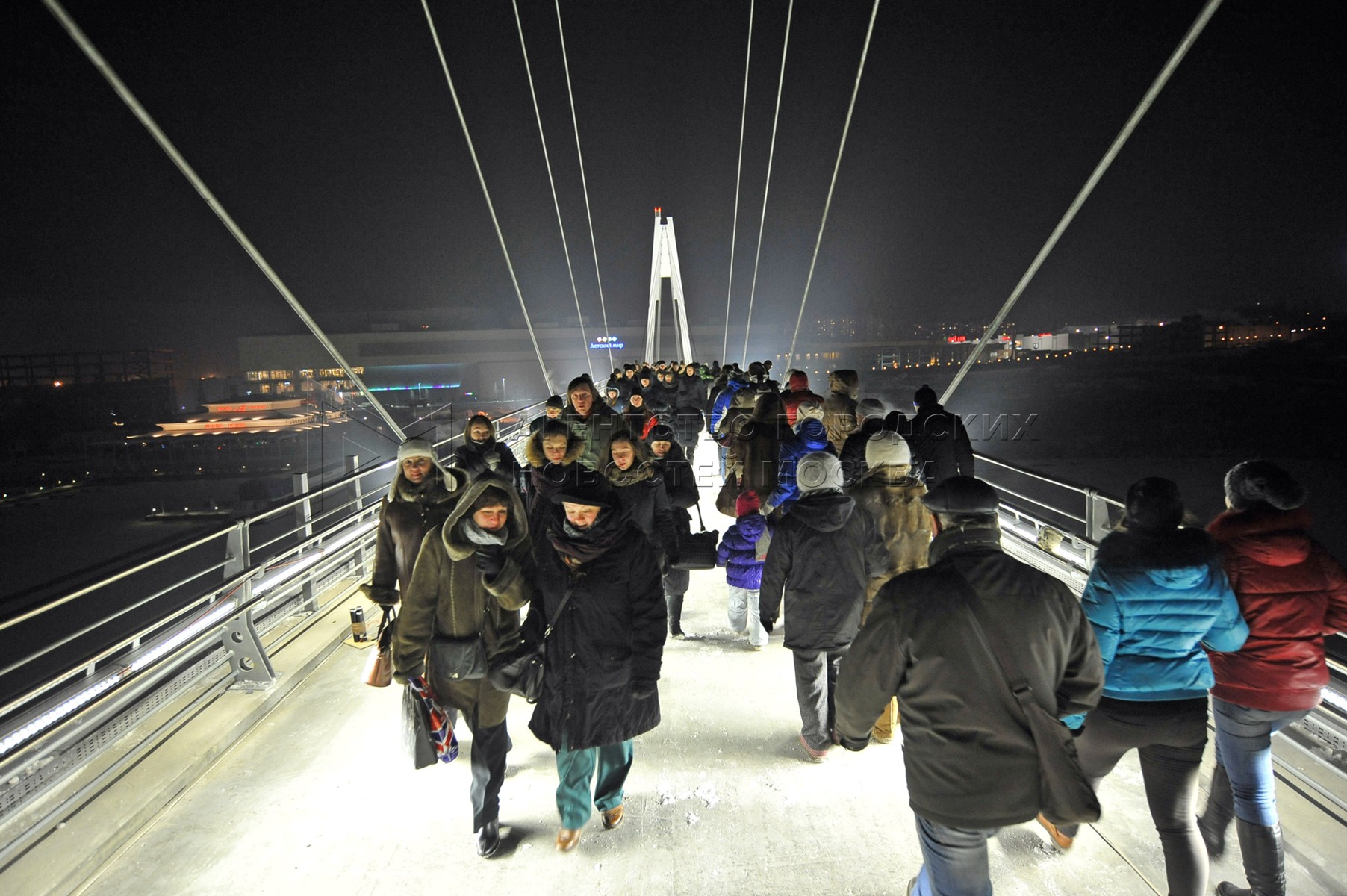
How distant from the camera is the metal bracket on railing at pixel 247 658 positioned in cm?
414

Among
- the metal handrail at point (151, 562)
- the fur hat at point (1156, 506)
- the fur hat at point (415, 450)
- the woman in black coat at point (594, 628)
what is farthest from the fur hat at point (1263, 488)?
the metal handrail at point (151, 562)

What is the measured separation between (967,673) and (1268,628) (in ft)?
4.13

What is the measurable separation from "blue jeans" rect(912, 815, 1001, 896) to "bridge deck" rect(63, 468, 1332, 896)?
728 millimetres

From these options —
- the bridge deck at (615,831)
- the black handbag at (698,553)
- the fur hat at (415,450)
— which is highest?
the fur hat at (415,450)

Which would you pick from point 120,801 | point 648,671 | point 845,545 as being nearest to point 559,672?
point 648,671

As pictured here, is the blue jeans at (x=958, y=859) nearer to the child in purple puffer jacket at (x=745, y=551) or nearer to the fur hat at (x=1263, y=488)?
the fur hat at (x=1263, y=488)

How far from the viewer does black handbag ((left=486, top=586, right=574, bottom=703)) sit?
2.72 meters

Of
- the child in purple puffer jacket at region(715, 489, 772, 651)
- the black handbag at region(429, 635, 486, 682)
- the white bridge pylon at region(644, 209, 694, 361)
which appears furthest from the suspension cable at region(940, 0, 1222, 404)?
the white bridge pylon at region(644, 209, 694, 361)

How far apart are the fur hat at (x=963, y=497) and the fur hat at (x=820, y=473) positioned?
1.13 m

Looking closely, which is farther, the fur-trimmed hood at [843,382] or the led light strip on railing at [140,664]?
the fur-trimmed hood at [843,382]

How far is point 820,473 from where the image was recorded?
10.4 ft

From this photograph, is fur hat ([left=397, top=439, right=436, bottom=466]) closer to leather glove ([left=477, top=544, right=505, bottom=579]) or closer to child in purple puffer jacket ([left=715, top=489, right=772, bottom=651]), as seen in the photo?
leather glove ([left=477, top=544, right=505, bottom=579])

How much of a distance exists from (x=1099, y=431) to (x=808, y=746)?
→ 86450mm

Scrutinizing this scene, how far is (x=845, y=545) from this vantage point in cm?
318
